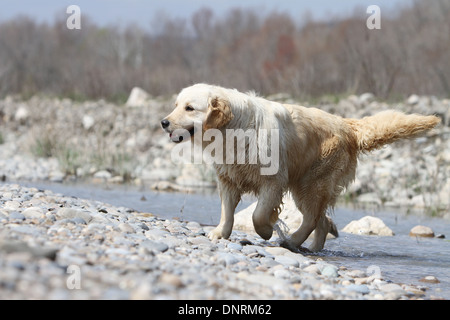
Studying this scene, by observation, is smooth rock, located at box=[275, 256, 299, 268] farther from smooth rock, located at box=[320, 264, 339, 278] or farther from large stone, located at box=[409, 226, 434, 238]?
large stone, located at box=[409, 226, 434, 238]

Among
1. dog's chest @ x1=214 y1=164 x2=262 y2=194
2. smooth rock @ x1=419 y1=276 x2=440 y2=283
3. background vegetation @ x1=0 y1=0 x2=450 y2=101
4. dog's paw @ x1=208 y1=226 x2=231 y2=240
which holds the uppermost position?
background vegetation @ x1=0 y1=0 x2=450 y2=101

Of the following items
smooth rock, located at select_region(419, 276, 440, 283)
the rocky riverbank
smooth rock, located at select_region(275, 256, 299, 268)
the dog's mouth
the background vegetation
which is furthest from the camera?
the background vegetation

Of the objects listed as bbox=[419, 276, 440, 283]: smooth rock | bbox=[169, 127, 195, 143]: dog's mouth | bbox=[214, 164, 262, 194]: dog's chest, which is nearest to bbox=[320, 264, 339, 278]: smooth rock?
bbox=[419, 276, 440, 283]: smooth rock

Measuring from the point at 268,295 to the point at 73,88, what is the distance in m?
20.3

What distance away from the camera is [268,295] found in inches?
137

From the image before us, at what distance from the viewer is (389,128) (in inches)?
236

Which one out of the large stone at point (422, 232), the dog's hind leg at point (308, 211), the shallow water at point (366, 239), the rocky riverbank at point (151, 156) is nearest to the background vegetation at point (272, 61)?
the rocky riverbank at point (151, 156)

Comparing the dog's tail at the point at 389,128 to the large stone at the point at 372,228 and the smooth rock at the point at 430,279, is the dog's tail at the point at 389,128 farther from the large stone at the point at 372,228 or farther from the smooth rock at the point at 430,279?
the smooth rock at the point at 430,279

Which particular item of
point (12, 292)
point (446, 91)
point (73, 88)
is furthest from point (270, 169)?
point (73, 88)

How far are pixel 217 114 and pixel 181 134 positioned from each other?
36 centimetres

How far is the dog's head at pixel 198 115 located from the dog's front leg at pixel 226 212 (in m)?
0.63

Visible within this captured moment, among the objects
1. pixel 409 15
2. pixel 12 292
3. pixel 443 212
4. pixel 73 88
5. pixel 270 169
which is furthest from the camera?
pixel 409 15

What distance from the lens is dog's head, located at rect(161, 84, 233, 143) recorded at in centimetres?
534
